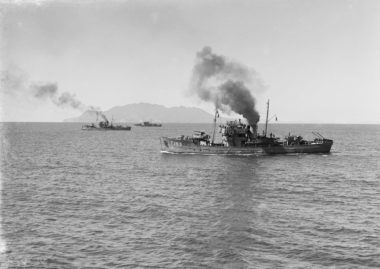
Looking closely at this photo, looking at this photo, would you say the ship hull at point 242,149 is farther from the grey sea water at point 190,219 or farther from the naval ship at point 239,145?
the grey sea water at point 190,219

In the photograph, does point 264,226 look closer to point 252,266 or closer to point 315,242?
point 315,242

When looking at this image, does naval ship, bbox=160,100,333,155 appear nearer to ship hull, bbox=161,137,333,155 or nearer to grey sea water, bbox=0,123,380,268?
ship hull, bbox=161,137,333,155

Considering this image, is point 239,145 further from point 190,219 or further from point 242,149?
point 190,219

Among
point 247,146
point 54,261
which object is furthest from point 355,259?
point 247,146

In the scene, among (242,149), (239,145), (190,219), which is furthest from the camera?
(239,145)

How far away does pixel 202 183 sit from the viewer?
51875 millimetres

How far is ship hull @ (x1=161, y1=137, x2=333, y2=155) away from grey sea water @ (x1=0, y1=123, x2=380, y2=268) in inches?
936

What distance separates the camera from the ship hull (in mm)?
85562

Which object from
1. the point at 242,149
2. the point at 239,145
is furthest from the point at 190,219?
the point at 239,145

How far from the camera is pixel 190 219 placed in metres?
32.7

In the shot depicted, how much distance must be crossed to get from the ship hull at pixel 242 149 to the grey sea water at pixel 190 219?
23773 millimetres

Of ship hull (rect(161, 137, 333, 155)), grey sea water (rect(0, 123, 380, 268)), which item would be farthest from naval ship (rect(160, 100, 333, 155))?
grey sea water (rect(0, 123, 380, 268))

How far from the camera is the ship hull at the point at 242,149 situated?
281 ft

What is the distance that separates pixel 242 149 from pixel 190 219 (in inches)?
2124
